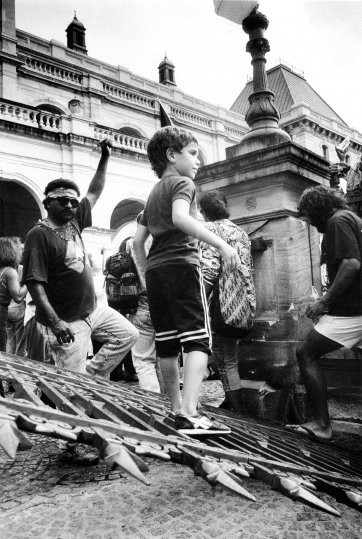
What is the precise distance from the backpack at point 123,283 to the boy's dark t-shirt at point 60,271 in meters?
1.26

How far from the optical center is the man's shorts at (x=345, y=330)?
9.57 ft

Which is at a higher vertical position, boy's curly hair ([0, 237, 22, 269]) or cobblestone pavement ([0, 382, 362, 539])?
boy's curly hair ([0, 237, 22, 269])

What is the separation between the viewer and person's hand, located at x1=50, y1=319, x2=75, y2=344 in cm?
305

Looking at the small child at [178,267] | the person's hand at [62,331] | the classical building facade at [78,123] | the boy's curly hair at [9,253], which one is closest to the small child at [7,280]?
the boy's curly hair at [9,253]

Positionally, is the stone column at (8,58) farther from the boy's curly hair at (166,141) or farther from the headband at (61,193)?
the boy's curly hair at (166,141)

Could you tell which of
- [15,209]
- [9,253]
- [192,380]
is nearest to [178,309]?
[192,380]

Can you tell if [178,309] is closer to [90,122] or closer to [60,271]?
[60,271]

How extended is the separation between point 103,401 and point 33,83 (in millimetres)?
22606

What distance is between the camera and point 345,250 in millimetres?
2840

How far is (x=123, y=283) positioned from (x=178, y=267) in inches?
97.9

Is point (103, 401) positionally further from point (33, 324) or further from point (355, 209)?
point (355, 209)

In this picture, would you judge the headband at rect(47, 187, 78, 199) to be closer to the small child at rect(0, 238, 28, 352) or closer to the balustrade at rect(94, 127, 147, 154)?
the small child at rect(0, 238, 28, 352)

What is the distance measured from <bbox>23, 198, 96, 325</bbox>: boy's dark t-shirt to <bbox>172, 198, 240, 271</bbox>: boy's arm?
1.29m

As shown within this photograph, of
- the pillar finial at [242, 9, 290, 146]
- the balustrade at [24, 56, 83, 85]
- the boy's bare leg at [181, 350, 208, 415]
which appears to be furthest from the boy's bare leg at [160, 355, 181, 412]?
the balustrade at [24, 56, 83, 85]
